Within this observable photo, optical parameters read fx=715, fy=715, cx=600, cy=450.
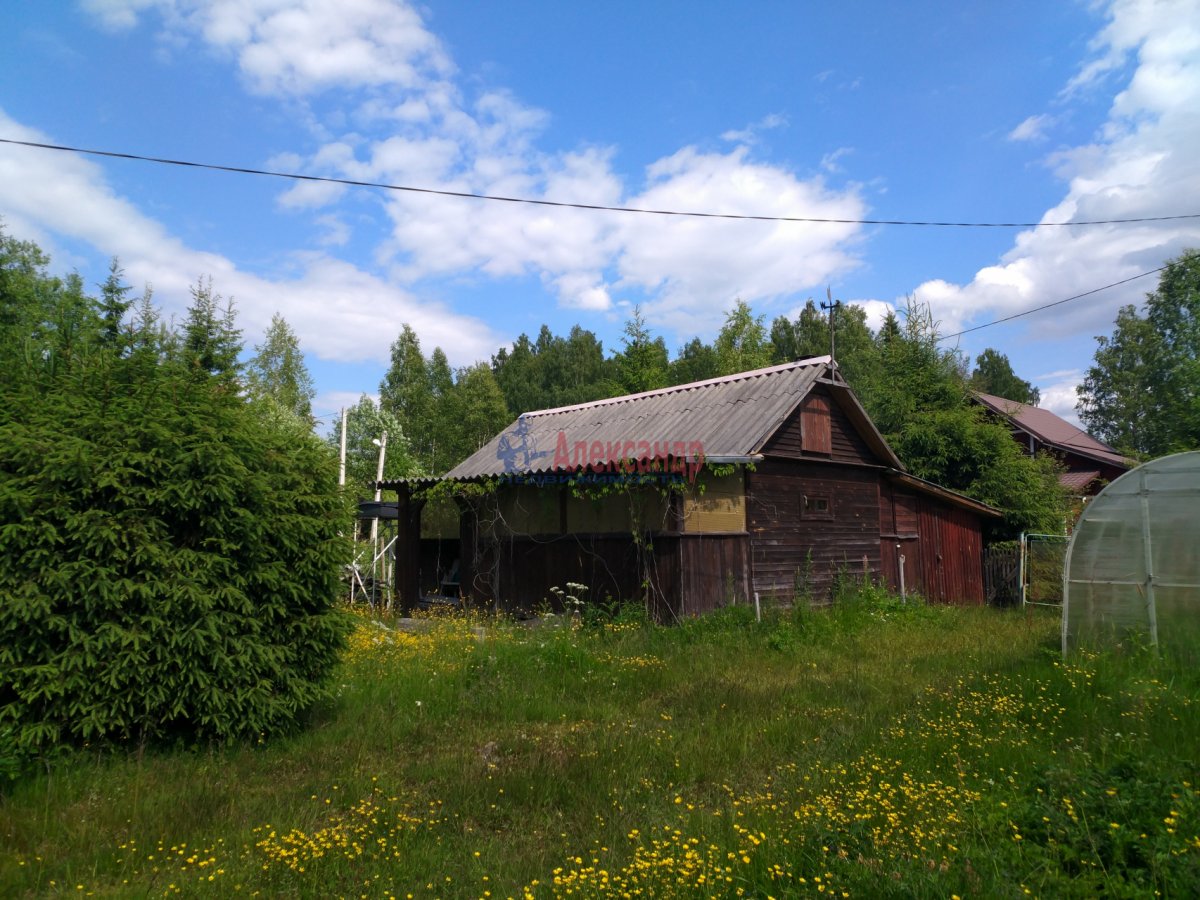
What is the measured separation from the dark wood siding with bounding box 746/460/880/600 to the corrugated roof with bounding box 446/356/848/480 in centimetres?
92

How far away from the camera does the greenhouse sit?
8062mm

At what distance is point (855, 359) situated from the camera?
45.0 meters

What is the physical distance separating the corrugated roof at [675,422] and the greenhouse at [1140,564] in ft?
16.0

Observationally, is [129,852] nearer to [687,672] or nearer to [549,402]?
[687,672]

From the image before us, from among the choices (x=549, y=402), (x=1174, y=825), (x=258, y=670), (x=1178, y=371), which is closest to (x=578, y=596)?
(x=258, y=670)

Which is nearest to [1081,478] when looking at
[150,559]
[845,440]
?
[845,440]

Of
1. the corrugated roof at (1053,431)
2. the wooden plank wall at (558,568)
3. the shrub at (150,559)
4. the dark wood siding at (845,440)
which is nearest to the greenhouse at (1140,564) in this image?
the dark wood siding at (845,440)

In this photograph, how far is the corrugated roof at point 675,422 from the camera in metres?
12.9

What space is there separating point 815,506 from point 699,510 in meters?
3.37

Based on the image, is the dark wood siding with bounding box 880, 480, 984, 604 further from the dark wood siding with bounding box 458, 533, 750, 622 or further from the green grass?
the green grass

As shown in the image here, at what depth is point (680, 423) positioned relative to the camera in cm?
1447

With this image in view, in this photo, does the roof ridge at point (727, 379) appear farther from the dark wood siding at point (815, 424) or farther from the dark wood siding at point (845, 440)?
the dark wood siding at point (845, 440)

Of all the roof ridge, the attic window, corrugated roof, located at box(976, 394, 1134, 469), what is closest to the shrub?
the attic window

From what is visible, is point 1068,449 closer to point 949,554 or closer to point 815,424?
point 949,554
